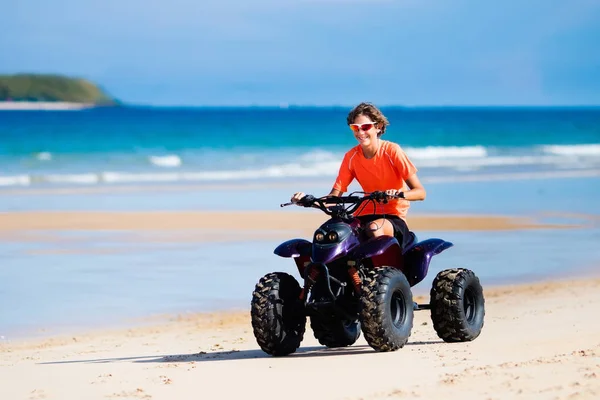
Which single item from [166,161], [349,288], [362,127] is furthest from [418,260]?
[166,161]

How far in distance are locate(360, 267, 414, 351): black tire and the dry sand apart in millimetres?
113

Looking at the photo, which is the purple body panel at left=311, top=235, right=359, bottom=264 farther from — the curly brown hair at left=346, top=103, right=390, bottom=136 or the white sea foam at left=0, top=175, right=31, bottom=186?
the white sea foam at left=0, top=175, right=31, bottom=186

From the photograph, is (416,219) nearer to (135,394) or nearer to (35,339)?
(35,339)

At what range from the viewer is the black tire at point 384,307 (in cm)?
723

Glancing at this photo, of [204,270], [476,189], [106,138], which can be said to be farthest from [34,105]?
[204,270]

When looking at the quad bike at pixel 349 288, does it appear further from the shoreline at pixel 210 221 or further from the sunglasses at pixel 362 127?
the shoreline at pixel 210 221

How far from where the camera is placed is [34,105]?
18488 centimetres

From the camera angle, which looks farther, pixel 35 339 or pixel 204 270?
pixel 204 270

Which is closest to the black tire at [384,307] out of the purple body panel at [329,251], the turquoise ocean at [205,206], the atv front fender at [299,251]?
the purple body panel at [329,251]

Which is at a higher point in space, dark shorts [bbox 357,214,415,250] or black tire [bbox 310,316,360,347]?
dark shorts [bbox 357,214,415,250]

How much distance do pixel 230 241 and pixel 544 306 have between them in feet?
22.5

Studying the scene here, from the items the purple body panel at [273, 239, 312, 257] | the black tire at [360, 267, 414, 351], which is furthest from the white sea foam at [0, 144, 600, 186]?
the black tire at [360, 267, 414, 351]

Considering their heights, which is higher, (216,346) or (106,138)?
(106,138)

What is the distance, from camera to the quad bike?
727 cm
